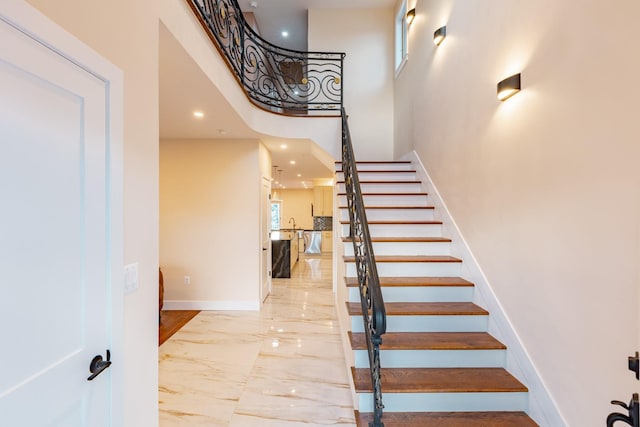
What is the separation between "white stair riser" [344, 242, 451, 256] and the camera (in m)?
Result: 3.20

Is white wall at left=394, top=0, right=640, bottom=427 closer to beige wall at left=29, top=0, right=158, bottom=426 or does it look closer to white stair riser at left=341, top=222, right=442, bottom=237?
white stair riser at left=341, top=222, right=442, bottom=237

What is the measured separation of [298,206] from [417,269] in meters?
11.8

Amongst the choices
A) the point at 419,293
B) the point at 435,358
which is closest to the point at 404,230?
the point at 419,293

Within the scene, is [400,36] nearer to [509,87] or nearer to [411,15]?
[411,15]

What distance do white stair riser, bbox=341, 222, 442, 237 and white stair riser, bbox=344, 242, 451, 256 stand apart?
0.25 meters

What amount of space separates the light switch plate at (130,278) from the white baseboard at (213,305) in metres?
3.42

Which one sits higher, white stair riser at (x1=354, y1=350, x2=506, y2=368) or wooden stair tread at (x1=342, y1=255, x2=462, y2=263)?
wooden stair tread at (x1=342, y1=255, x2=462, y2=263)

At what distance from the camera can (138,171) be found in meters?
1.51

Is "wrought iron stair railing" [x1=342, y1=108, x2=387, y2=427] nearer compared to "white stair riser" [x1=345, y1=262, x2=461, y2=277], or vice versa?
"wrought iron stair railing" [x1=342, y1=108, x2=387, y2=427]

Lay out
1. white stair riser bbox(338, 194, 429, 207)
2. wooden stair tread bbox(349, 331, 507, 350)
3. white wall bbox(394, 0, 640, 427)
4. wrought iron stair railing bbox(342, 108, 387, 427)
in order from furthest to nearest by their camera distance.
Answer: white stair riser bbox(338, 194, 429, 207) → wooden stair tread bbox(349, 331, 507, 350) → wrought iron stair railing bbox(342, 108, 387, 427) → white wall bbox(394, 0, 640, 427)

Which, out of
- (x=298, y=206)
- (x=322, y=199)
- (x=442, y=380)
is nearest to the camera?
(x=442, y=380)

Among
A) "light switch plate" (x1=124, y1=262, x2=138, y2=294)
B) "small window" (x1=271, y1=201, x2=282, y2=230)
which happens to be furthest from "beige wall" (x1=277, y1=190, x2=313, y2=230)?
"light switch plate" (x1=124, y1=262, x2=138, y2=294)

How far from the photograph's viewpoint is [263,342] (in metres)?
3.57

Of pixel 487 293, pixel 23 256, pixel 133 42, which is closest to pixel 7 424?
pixel 23 256
